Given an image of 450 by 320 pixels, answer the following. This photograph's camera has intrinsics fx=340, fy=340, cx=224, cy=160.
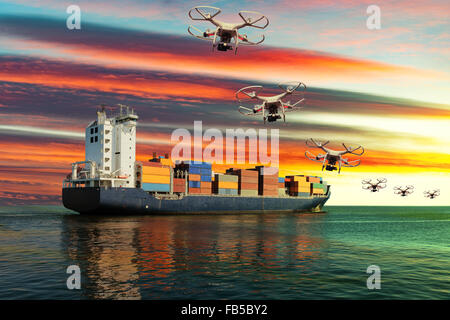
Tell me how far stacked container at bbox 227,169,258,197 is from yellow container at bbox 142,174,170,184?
24.1 m

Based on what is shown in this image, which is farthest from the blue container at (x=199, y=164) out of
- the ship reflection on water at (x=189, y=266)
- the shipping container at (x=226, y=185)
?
the ship reflection on water at (x=189, y=266)

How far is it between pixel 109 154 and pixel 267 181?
47880 millimetres

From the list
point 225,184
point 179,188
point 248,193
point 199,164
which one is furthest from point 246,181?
point 179,188

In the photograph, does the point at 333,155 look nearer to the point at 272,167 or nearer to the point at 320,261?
the point at 272,167

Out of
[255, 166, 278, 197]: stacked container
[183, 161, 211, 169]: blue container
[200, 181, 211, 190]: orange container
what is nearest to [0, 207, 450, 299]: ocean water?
[183, 161, 211, 169]: blue container

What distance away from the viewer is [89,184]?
75.8 meters

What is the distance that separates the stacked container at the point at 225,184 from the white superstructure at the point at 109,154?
23.2m

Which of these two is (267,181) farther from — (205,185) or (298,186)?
(205,185)

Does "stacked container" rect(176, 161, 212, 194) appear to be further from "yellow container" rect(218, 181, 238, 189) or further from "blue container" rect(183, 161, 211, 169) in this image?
"yellow container" rect(218, 181, 238, 189)

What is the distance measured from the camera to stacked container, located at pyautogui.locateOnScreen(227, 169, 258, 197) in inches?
3794

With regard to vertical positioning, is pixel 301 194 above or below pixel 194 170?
below

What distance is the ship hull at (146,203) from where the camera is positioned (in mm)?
67125

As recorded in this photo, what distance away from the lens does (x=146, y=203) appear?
72.7 meters
